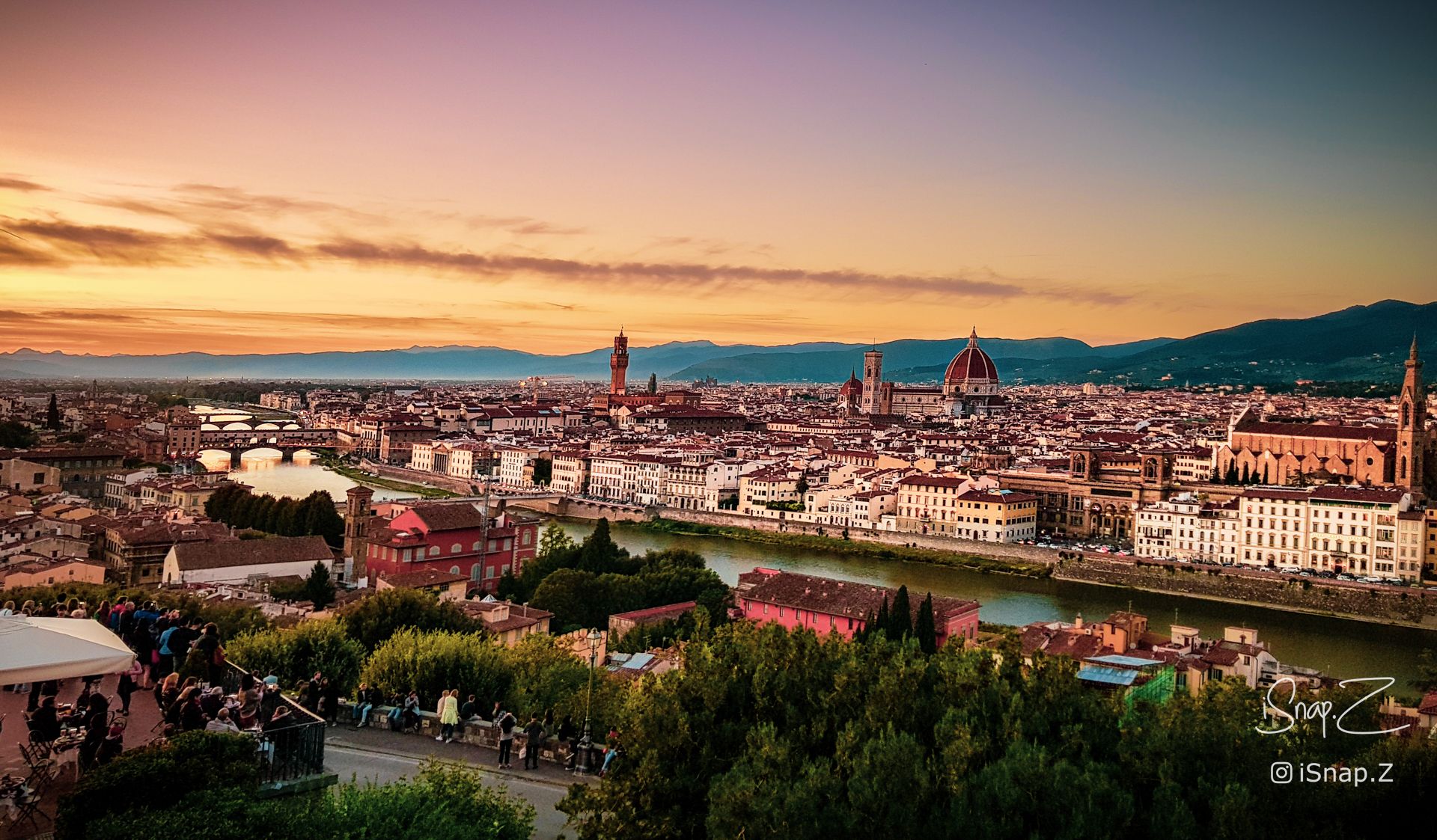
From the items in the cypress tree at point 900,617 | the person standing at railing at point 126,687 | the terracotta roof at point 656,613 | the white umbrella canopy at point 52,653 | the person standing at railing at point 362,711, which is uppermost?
the white umbrella canopy at point 52,653

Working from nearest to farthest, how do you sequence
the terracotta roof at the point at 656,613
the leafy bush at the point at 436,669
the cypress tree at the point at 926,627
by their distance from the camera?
the leafy bush at the point at 436,669 → the cypress tree at the point at 926,627 → the terracotta roof at the point at 656,613

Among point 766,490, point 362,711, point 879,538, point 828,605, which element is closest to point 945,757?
point 362,711

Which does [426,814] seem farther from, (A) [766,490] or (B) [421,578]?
(A) [766,490]

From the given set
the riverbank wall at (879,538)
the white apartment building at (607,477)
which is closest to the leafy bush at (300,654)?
the riverbank wall at (879,538)

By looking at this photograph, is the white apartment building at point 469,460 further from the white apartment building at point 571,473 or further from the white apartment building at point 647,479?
the white apartment building at point 647,479

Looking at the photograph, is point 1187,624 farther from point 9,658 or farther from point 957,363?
point 957,363

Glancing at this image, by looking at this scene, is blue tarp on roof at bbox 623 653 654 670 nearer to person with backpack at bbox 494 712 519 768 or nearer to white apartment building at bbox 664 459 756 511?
person with backpack at bbox 494 712 519 768
